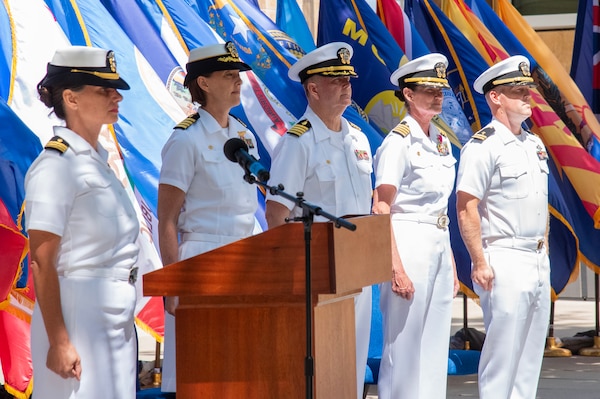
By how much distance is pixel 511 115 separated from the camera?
17.5ft

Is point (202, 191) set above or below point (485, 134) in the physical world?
below

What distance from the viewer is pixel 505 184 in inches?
205

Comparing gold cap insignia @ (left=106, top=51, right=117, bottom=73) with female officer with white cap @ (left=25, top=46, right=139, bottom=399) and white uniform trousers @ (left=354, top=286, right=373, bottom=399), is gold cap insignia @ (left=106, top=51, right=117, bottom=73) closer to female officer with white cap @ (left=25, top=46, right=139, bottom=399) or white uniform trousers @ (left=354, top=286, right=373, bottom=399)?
female officer with white cap @ (left=25, top=46, right=139, bottom=399)

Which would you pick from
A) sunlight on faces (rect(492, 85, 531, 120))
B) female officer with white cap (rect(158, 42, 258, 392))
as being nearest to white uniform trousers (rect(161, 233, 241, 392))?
female officer with white cap (rect(158, 42, 258, 392))

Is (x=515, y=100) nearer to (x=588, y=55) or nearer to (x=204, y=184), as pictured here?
(x=204, y=184)

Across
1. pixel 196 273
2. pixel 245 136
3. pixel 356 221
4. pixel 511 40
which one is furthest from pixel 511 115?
pixel 511 40

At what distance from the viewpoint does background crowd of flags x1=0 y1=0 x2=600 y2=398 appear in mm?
4934

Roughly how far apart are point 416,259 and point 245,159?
178 cm

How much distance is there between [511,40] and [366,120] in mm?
1920

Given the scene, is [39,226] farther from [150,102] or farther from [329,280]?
[150,102]

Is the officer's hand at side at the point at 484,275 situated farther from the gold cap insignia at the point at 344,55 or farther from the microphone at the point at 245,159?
the microphone at the point at 245,159

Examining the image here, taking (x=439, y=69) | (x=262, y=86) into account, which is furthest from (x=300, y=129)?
(x=262, y=86)

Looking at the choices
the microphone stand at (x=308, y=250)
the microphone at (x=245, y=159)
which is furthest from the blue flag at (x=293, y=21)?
the microphone stand at (x=308, y=250)

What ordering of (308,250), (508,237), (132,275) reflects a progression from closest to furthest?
(308,250)
(132,275)
(508,237)
